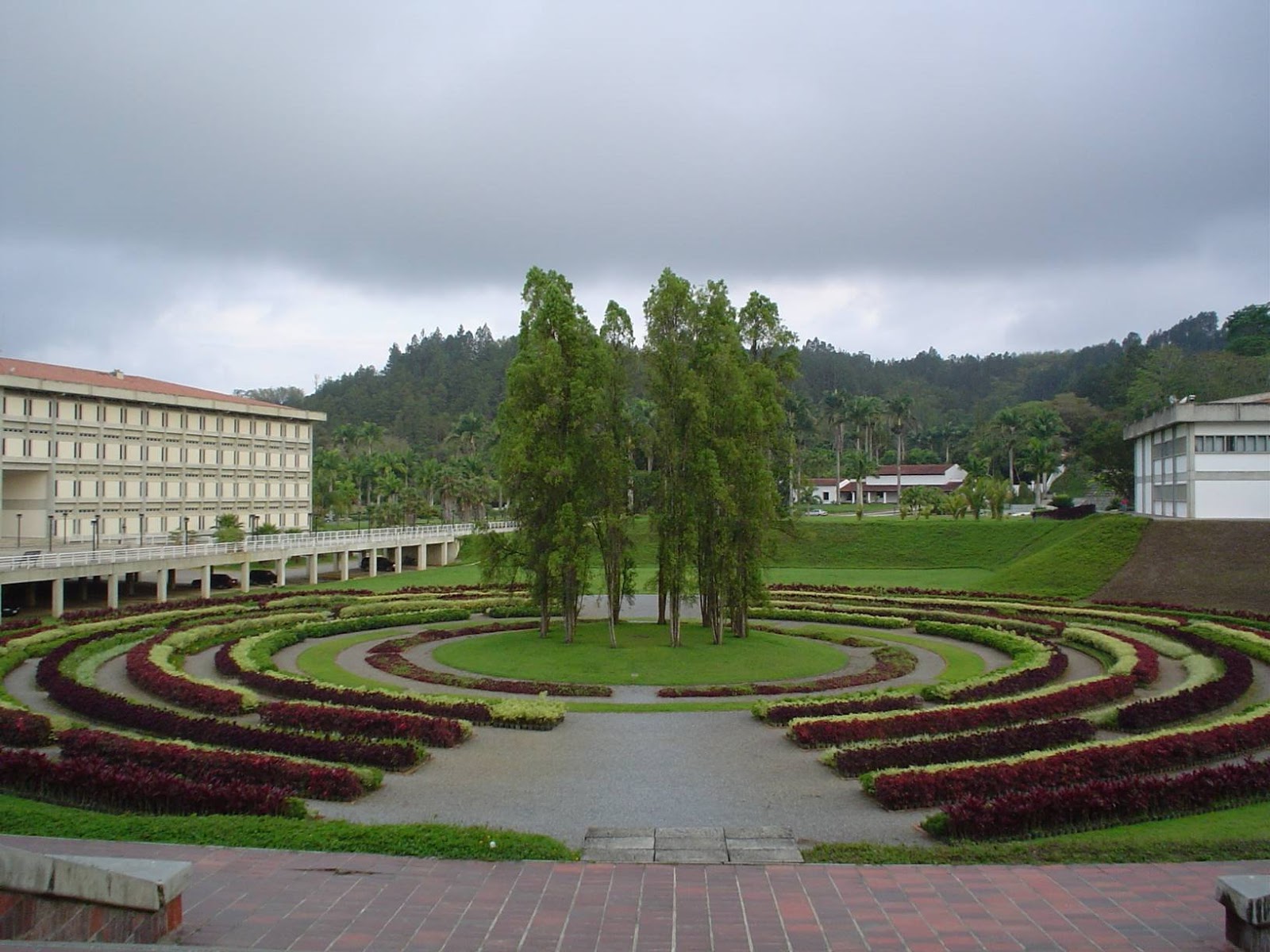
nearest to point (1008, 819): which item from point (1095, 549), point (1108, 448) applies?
point (1095, 549)

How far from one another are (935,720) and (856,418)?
9612cm

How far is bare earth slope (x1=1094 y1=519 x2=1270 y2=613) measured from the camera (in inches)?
1907

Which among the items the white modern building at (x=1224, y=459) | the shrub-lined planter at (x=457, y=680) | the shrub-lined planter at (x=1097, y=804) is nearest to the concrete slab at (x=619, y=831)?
the shrub-lined planter at (x=1097, y=804)

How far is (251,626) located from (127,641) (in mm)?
4848

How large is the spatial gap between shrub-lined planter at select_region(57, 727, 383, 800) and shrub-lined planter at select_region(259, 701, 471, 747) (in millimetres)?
2688

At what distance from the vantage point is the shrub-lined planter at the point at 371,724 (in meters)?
20.9

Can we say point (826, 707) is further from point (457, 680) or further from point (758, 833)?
point (457, 680)

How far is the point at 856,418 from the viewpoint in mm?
114750

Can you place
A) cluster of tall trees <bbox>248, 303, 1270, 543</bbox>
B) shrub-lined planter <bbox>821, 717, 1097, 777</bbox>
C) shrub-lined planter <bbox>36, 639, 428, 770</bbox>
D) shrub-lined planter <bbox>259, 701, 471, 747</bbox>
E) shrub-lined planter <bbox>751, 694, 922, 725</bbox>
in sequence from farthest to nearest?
cluster of tall trees <bbox>248, 303, 1270, 543</bbox> < shrub-lined planter <bbox>751, 694, 922, 725</bbox> < shrub-lined planter <bbox>259, 701, 471, 747</bbox> < shrub-lined planter <bbox>36, 639, 428, 770</bbox> < shrub-lined planter <bbox>821, 717, 1097, 777</bbox>

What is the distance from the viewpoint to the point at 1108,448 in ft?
288

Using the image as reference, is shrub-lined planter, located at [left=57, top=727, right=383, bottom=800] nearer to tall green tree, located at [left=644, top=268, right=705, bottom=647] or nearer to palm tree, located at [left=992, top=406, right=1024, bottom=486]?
tall green tree, located at [left=644, top=268, right=705, bottom=647]

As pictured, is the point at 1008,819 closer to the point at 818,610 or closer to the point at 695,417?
the point at 695,417

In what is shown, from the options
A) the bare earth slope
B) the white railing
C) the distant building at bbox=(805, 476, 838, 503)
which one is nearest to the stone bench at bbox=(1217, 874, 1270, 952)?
the white railing

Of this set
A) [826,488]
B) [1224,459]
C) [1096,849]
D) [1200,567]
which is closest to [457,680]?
[1096,849]
